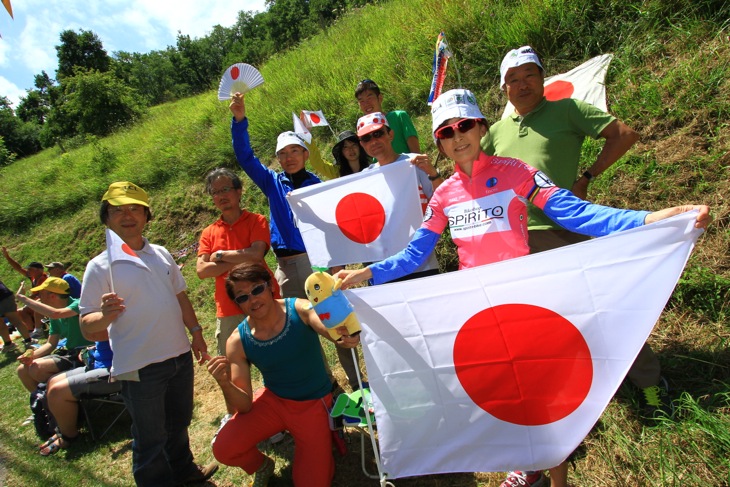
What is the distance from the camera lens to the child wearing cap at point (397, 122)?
12.1 ft

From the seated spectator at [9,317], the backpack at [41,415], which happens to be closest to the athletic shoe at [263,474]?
the backpack at [41,415]

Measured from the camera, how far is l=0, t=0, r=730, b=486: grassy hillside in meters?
2.32

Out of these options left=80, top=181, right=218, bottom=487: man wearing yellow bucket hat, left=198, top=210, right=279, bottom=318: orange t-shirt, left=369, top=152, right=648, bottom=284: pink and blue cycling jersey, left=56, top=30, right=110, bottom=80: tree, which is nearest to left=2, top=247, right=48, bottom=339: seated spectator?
left=198, top=210, right=279, bottom=318: orange t-shirt

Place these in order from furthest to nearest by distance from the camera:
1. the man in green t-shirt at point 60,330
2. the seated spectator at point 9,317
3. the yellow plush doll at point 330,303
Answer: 1. the seated spectator at point 9,317
2. the man in green t-shirt at point 60,330
3. the yellow plush doll at point 330,303

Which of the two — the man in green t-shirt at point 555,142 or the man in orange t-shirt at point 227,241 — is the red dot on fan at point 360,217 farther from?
the man in green t-shirt at point 555,142

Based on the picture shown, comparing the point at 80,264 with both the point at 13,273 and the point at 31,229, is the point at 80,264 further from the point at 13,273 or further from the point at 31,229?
the point at 31,229

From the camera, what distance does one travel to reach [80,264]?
10.5m

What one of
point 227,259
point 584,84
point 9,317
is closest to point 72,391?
point 227,259

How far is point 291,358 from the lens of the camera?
9.00 feet

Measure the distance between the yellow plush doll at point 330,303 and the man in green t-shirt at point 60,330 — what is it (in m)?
4.17

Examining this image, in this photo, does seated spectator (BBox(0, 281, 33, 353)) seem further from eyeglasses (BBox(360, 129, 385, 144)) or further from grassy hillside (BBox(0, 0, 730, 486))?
eyeglasses (BBox(360, 129, 385, 144))

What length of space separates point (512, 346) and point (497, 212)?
0.64 metres

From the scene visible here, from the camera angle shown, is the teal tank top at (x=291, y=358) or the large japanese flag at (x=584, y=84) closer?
the teal tank top at (x=291, y=358)

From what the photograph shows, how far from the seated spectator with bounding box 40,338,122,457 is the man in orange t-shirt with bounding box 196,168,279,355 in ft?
5.25
